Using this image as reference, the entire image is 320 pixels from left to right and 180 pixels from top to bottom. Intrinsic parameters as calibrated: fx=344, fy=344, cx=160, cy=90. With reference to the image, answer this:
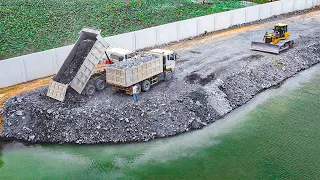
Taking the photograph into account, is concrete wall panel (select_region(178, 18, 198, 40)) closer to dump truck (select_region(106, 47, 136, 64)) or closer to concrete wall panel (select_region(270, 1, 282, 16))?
dump truck (select_region(106, 47, 136, 64))

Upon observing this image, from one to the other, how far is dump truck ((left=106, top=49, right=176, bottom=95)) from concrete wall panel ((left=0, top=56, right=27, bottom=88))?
21.5 ft

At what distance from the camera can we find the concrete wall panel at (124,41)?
26672 mm

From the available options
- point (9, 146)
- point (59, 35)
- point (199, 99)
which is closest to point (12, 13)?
point (59, 35)

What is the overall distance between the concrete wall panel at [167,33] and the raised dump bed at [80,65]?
9065mm

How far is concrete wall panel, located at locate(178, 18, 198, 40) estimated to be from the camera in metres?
31.0

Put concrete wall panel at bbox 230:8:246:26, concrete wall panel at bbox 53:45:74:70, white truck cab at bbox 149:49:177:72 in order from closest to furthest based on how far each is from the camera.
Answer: white truck cab at bbox 149:49:177:72 → concrete wall panel at bbox 53:45:74:70 → concrete wall panel at bbox 230:8:246:26

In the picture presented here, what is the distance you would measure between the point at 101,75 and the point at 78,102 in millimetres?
2732

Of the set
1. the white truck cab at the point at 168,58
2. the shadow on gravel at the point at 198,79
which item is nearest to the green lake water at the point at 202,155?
the shadow on gravel at the point at 198,79

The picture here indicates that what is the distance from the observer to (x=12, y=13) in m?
35.8

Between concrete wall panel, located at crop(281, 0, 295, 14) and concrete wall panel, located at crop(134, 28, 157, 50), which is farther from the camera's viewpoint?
concrete wall panel, located at crop(281, 0, 295, 14)

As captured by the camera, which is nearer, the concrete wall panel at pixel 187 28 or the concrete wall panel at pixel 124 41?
the concrete wall panel at pixel 124 41

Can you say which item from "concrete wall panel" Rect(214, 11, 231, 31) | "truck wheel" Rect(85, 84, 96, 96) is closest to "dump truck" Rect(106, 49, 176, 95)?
"truck wheel" Rect(85, 84, 96, 96)

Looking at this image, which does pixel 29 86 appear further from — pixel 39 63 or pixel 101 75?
pixel 101 75

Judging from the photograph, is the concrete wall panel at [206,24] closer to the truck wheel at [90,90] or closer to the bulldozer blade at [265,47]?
the bulldozer blade at [265,47]
